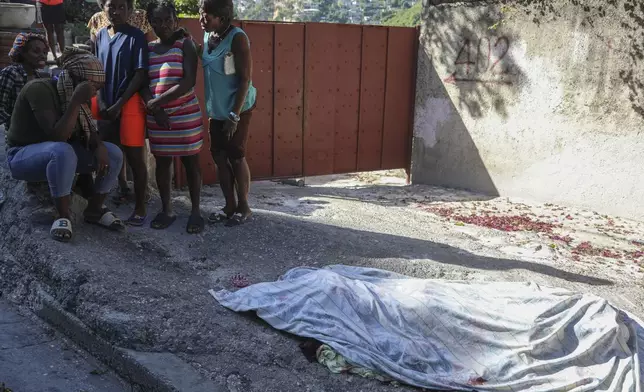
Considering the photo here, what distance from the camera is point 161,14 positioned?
434 cm

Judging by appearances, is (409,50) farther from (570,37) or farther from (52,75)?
(52,75)

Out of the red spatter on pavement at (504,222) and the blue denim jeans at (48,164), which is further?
the red spatter on pavement at (504,222)

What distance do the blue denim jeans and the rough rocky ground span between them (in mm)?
316

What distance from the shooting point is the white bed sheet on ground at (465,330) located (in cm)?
309

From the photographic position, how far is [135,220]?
466 cm

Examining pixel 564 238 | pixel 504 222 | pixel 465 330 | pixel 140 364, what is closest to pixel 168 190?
pixel 140 364

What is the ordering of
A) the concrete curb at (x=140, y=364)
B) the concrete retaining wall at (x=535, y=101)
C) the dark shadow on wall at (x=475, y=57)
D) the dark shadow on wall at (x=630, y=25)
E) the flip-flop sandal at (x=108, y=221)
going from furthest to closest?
the dark shadow on wall at (x=475, y=57) < the concrete retaining wall at (x=535, y=101) < the dark shadow on wall at (x=630, y=25) < the flip-flop sandal at (x=108, y=221) < the concrete curb at (x=140, y=364)

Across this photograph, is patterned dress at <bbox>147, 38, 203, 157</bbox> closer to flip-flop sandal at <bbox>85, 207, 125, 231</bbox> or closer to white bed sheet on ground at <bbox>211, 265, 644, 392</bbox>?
flip-flop sandal at <bbox>85, 207, 125, 231</bbox>

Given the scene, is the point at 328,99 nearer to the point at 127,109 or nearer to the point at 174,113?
the point at 174,113

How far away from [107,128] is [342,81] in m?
4.08

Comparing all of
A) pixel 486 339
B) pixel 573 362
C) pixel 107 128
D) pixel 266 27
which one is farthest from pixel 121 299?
pixel 266 27

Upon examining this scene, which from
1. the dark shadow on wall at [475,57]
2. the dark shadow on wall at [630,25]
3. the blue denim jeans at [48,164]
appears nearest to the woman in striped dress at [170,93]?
the blue denim jeans at [48,164]

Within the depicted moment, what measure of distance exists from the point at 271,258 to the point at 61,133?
5.41 feet

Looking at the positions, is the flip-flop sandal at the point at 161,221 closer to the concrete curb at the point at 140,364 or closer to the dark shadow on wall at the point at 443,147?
the concrete curb at the point at 140,364
